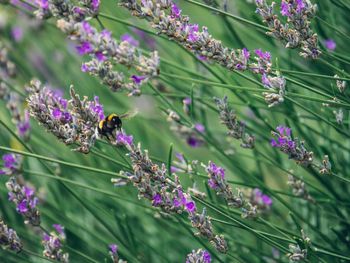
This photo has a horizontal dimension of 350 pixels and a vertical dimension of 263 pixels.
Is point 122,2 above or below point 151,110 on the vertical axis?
below

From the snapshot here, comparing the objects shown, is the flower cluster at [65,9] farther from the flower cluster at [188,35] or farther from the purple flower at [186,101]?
the purple flower at [186,101]

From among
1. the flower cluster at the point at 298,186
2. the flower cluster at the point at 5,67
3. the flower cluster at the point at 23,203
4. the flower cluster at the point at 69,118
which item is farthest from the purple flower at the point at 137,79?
the flower cluster at the point at 5,67

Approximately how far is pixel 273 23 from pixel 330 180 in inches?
35.9

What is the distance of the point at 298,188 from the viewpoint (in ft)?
6.04

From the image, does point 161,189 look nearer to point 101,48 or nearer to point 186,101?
point 101,48

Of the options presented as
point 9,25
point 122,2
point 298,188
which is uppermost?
point 9,25

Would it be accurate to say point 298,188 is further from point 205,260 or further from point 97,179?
point 97,179

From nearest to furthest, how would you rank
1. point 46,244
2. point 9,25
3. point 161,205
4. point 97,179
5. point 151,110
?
point 161,205, point 46,244, point 97,179, point 9,25, point 151,110

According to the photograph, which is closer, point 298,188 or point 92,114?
point 92,114

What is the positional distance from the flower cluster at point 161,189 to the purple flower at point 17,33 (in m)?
1.90

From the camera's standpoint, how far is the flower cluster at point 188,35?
4.63 ft

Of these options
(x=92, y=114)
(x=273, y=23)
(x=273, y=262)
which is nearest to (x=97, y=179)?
(x=273, y=262)

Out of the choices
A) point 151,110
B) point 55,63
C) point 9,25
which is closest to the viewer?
point 9,25

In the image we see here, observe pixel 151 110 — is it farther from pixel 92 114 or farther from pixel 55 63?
pixel 92 114
